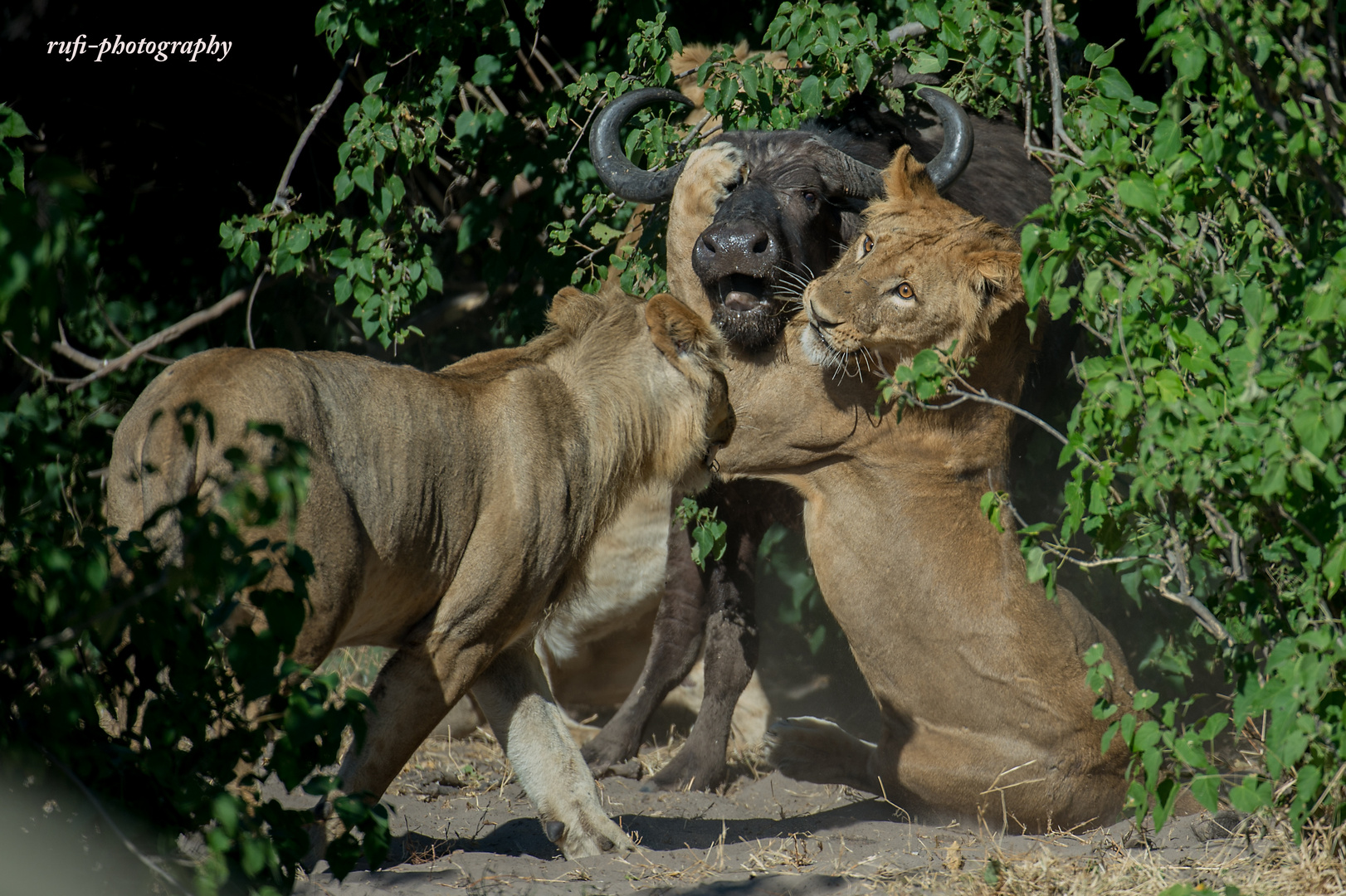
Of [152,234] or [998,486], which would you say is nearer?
[998,486]

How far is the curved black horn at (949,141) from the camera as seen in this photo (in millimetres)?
4230

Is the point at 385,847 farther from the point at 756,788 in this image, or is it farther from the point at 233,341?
the point at 233,341

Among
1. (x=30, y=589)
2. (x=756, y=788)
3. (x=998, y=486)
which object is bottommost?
(x=756, y=788)

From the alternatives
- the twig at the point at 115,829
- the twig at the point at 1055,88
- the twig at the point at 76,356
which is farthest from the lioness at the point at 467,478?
the twig at the point at 76,356

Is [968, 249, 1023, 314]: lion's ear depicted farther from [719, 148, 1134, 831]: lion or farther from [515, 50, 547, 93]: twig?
[515, 50, 547, 93]: twig

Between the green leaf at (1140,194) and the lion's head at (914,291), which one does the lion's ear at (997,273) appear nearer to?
the lion's head at (914,291)

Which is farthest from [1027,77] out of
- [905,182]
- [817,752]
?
[817,752]

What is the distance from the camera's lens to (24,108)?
5.66 metres

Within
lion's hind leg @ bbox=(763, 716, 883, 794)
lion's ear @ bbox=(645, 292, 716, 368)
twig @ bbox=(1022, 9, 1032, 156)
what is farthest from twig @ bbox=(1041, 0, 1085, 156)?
lion's hind leg @ bbox=(763, 716, 883, 794)

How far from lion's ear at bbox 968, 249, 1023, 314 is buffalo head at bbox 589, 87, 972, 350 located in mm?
706

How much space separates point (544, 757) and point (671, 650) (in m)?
1.30

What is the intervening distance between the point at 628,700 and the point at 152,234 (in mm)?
3552

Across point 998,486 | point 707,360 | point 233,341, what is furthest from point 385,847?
point 233,341

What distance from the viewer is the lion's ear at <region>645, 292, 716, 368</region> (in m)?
3.62
